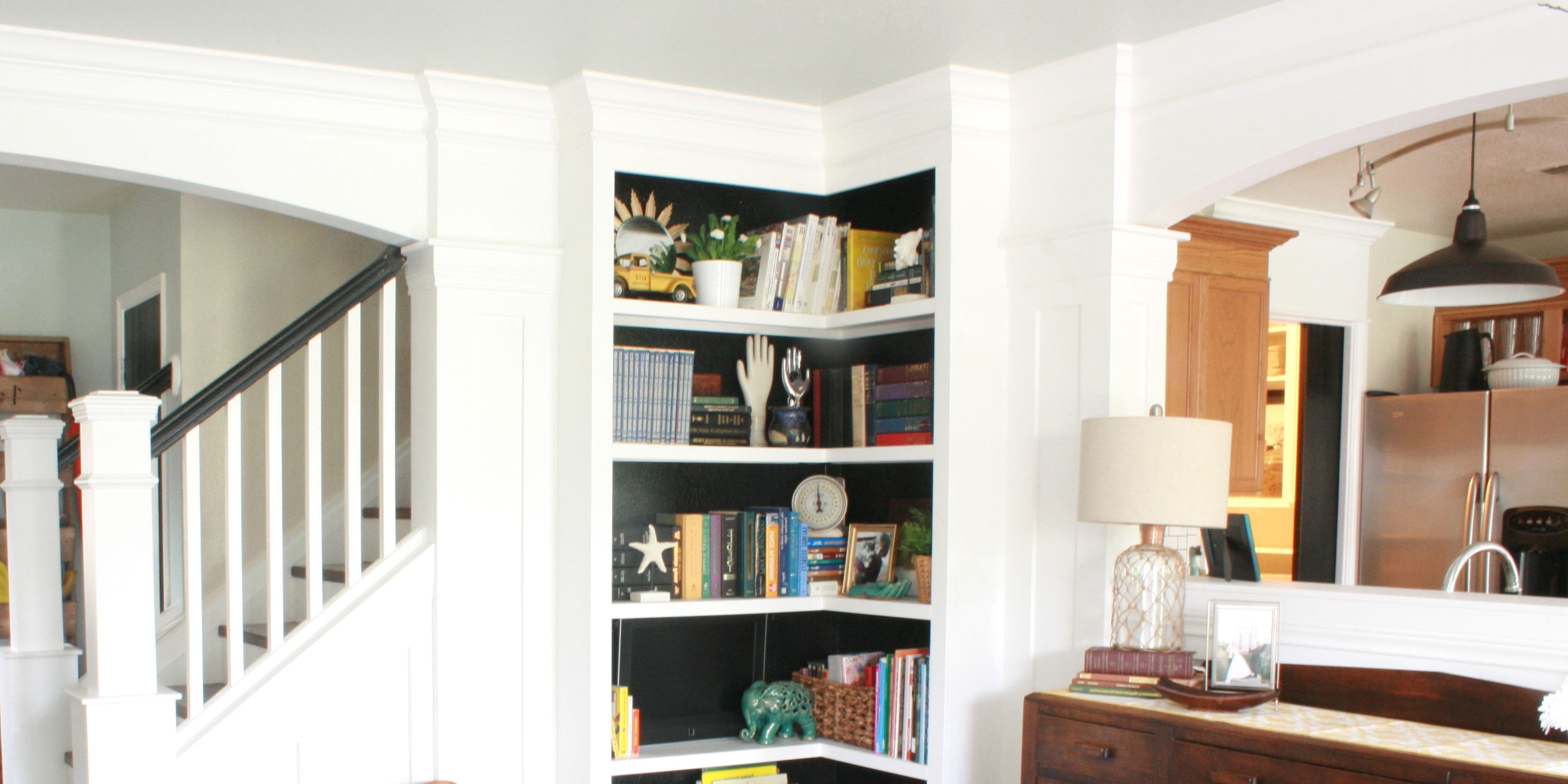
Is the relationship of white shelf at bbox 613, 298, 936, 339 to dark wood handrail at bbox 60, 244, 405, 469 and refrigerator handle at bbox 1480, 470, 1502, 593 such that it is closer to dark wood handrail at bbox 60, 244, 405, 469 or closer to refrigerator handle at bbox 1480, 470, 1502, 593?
dark wood handrail at bbox 60, 244, 405, 469

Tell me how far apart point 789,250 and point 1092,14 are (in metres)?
1.33

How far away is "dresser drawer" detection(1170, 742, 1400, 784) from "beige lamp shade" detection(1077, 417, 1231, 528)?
54 cm

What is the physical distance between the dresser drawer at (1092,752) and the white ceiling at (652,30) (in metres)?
1.77

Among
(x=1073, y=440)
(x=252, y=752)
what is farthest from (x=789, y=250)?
(x=252, y=752)

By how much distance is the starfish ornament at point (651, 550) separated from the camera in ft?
12.6

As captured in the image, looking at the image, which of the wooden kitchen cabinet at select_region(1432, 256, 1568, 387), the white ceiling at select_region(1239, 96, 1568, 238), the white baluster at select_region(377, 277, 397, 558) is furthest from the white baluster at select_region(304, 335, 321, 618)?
the wooden kitchen cabinet at select_region(1432, 256, 1568, 387)

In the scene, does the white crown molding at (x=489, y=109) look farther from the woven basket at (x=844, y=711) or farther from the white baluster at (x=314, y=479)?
the woven basket at (x=844, y=711)

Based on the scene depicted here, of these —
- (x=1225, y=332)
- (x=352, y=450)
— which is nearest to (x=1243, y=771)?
(x=1225, y=332)

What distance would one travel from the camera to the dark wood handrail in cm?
346

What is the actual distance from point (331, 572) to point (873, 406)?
1999 millimetres

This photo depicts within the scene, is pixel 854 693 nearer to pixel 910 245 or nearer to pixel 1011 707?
pixel 1011 707

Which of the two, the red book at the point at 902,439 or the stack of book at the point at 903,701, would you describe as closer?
the stack of book at the point at 903,701

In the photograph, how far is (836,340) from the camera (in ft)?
14.4

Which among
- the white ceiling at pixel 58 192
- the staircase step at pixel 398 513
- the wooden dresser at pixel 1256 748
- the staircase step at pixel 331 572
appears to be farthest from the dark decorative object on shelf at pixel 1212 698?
the white ceiling at pixel 58 192
